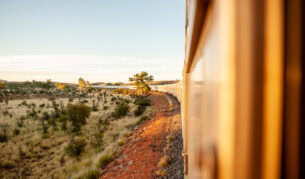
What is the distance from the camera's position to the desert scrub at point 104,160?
789 centimetres

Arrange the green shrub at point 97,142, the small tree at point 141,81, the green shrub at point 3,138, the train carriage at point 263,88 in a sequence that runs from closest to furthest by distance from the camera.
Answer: the train carriage at point 263,88, the green shrub at point 97,142, the green shrub at point 3,138, the small tree at point 141,81

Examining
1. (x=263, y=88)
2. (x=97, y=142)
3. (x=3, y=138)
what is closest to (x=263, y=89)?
(x=263, y=88)

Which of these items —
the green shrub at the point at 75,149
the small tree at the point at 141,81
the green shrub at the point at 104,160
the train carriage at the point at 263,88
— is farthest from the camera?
the small tree at the point at 141,81

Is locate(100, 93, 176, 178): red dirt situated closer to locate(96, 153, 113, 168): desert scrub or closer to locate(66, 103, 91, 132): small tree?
locate(96, 153, 113, 168): desert scrub

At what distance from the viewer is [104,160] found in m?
8.09

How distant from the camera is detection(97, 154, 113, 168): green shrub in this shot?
25.9 ft

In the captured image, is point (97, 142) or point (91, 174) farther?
point (97, 142)

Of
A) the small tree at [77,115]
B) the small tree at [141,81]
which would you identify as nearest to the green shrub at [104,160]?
the small tree at [77,115]

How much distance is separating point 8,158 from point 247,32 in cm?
1371

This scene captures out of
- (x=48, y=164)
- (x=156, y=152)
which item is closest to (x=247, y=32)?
(x=156, y=152)

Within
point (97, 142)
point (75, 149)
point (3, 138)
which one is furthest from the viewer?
point (3, 138)

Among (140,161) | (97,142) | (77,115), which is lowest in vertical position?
(97,142)

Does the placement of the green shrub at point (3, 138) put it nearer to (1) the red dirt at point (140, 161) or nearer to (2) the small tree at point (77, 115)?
(2) the small tree at point (77, 115)

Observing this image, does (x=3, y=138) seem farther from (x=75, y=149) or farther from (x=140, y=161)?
(x=140, y=161)
